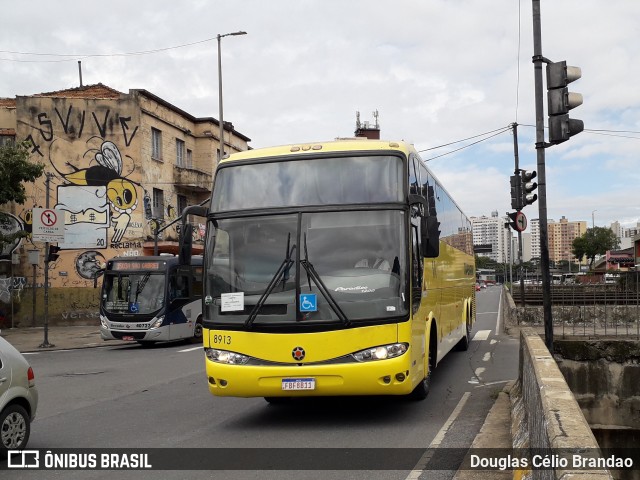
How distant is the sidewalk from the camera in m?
23.4

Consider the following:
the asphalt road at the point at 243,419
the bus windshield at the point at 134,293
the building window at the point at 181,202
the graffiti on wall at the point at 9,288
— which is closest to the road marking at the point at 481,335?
the asphalt road at the point at 243,419

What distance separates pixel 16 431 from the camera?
23.3 feet

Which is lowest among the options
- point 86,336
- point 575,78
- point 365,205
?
point 86,336

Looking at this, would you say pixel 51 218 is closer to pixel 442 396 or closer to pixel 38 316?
pixel 38 316

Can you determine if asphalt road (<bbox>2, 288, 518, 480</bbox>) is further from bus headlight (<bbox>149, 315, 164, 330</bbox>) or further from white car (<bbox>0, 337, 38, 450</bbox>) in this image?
bus headlight (<bbox>149, 315, 164, 330</bbox>)

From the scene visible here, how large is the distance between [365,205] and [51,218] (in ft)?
57.2

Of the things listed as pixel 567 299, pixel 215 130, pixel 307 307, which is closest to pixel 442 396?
pixel 307 307

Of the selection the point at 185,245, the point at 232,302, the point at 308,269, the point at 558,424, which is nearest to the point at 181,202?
the point at 185,245

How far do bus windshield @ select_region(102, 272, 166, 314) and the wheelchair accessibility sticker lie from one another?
555 inches

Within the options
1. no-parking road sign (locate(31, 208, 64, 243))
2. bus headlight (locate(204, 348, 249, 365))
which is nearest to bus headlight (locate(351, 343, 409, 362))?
bus headlight (locate(204, 348, 249, 365))

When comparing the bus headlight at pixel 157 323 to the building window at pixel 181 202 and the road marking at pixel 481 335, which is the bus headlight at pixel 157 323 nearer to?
the road marking at pixel 481 335

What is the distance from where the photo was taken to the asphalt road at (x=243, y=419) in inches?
286

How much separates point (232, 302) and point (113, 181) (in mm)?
28419

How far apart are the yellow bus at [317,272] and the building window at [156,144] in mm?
28352
